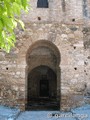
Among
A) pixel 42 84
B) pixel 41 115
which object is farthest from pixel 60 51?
pixel 42 84

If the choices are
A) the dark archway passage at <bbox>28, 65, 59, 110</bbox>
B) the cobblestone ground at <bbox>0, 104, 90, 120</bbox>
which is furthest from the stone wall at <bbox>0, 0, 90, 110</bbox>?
the dark archway passage at <bbox>28, 65, 59, 110</bbox>

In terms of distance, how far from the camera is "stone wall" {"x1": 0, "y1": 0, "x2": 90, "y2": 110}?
9523mm

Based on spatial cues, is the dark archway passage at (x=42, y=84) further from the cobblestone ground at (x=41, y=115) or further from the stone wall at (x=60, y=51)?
the cobblestone ground at (x=41, y=115)

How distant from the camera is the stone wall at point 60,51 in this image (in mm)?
9523

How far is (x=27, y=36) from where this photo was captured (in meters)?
9.85

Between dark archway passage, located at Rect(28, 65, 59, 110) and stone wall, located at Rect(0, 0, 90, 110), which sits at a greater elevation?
stone wall, located at Rect(0, 0, 90, 110)

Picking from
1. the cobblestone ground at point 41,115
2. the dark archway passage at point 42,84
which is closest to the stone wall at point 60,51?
the cobblestone ground at point 41,115

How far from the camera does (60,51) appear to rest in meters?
9.81

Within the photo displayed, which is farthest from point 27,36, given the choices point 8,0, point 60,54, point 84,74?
point 8,0

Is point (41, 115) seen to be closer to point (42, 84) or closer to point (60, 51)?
point (60, 51)

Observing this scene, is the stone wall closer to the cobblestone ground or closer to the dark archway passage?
the cobblestone ground

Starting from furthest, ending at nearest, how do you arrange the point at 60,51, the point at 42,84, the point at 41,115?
1. the point at 42,84
2. the point at 60,51
3. the point at 41,115

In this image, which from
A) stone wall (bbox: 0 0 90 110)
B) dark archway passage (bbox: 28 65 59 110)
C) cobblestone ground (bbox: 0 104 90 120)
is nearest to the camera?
cobblestone ground (bbox: 0 104 90 120)

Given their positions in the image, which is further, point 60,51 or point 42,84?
point 42,84
